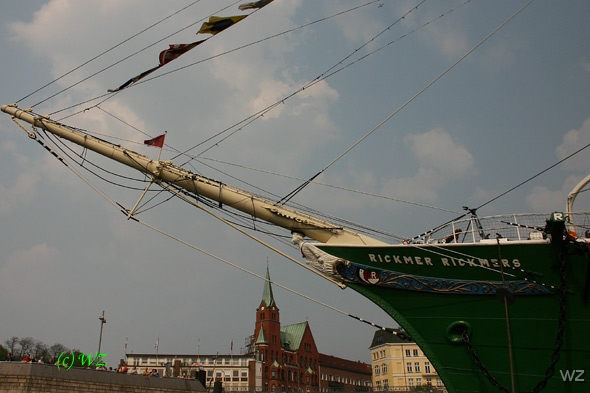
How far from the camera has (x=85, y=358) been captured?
27.5 m

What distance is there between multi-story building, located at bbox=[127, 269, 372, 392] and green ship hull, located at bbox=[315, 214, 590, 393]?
64219 mm

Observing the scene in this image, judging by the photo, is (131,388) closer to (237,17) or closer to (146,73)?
(146,73)

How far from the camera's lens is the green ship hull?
1263cm

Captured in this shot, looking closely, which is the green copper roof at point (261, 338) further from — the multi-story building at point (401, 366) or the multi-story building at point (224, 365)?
the multi-story building at point (401, 366)

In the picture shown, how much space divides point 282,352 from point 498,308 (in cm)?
8506

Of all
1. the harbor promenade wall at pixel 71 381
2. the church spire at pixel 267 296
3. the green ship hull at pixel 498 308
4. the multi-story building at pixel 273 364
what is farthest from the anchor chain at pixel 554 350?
the church spire at pixel 267 296

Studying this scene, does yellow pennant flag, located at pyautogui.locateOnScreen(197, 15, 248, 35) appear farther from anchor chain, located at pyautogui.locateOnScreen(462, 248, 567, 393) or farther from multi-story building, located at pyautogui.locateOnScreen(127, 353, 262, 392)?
multi-story building, located at pyautogui.locateOnScreen(127, 353, 262, 392)

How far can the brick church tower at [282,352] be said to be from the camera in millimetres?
89938

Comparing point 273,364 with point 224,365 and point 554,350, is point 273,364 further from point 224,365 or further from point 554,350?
point 554,350

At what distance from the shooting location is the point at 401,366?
8006 cm

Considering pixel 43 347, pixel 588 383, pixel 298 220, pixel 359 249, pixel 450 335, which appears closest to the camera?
pixel 588 383

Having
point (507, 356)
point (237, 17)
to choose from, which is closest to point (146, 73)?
point (237, 17)

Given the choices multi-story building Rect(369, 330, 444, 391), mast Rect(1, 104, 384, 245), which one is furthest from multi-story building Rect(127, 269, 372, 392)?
mast Rect(1, 104, 384, 245)

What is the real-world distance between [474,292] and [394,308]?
6.00ft
